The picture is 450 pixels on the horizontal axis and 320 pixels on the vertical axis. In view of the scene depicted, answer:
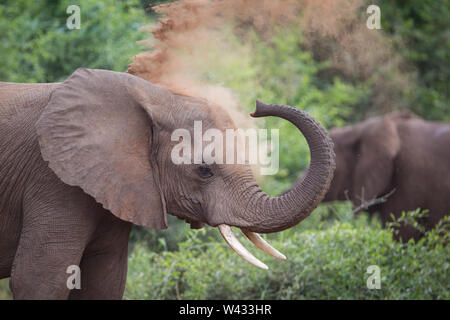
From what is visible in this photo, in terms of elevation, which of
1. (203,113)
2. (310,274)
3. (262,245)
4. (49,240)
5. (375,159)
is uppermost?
(203,113)

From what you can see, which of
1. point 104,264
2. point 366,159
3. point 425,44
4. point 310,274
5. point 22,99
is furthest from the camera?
point 425,44

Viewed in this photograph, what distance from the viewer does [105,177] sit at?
362 centimetres

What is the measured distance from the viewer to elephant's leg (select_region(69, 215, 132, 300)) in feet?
13.0

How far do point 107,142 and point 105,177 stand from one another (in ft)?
0.63

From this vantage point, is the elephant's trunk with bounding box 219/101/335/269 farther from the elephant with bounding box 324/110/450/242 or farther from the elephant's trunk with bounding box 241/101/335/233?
the elephant with bounding box 324/110/450/242

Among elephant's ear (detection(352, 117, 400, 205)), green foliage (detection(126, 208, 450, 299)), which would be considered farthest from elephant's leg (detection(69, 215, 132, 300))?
elephant's ear (detection(352, 117, 400, 205))

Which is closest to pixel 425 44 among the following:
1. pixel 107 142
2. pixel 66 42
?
pixel 66 42

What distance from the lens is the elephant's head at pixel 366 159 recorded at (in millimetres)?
7988

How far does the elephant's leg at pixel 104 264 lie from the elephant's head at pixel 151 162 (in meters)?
0.35

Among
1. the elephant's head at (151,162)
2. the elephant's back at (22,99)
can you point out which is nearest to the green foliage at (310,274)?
the elephant's head at (151,162)

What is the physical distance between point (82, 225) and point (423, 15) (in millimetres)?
10757

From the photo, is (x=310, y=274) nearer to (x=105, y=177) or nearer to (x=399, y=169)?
(x=105, y=177)

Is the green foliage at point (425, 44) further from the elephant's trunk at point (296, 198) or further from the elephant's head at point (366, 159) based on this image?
the elephant's trunk at point (296, 198)

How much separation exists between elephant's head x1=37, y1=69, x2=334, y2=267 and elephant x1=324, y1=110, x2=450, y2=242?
172 inches
